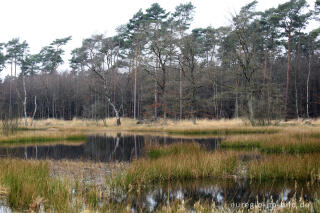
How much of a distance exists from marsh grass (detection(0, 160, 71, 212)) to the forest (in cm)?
1299

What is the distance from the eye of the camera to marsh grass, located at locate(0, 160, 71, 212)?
17.3ft

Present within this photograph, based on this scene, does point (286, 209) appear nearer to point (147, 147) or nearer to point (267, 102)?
point (147, 147)

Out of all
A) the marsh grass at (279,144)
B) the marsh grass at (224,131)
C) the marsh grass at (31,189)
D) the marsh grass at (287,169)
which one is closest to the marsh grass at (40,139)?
the marsh grass at (224,131)

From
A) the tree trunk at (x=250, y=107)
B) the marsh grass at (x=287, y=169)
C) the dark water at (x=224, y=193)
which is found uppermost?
the tree trunk at (x=250, y=107)

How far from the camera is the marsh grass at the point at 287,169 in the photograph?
24.7 ft

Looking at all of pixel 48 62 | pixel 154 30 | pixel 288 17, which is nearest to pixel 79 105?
pixel 48 62

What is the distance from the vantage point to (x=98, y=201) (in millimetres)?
5645

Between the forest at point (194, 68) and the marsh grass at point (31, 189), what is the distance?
42.6 ft

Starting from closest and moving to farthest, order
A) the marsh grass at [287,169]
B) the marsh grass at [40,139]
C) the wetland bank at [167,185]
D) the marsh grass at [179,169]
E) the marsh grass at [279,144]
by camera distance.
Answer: the wetland bank at [167,185] → the marsh grass at [179,169] → the marsh grass at [287,169] → the marsh grass at [279,144] → the marsh grass at [40,139]

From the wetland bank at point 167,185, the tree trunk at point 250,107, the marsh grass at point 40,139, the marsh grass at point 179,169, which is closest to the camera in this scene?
the wetland bank at point 167,185

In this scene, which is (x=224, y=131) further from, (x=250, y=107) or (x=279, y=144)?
(x=279, y=144)

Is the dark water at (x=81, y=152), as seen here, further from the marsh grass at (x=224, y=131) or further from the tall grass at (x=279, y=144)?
the marsh grass at (x=224, y=131)

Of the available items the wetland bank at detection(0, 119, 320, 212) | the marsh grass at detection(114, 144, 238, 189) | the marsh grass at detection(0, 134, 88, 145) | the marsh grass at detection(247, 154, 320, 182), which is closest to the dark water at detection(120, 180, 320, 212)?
the wetland bank at detection(0, 119, 320, 212)

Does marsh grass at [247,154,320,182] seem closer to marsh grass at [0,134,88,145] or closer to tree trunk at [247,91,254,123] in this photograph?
marsh grass at [0,134,88,145]
